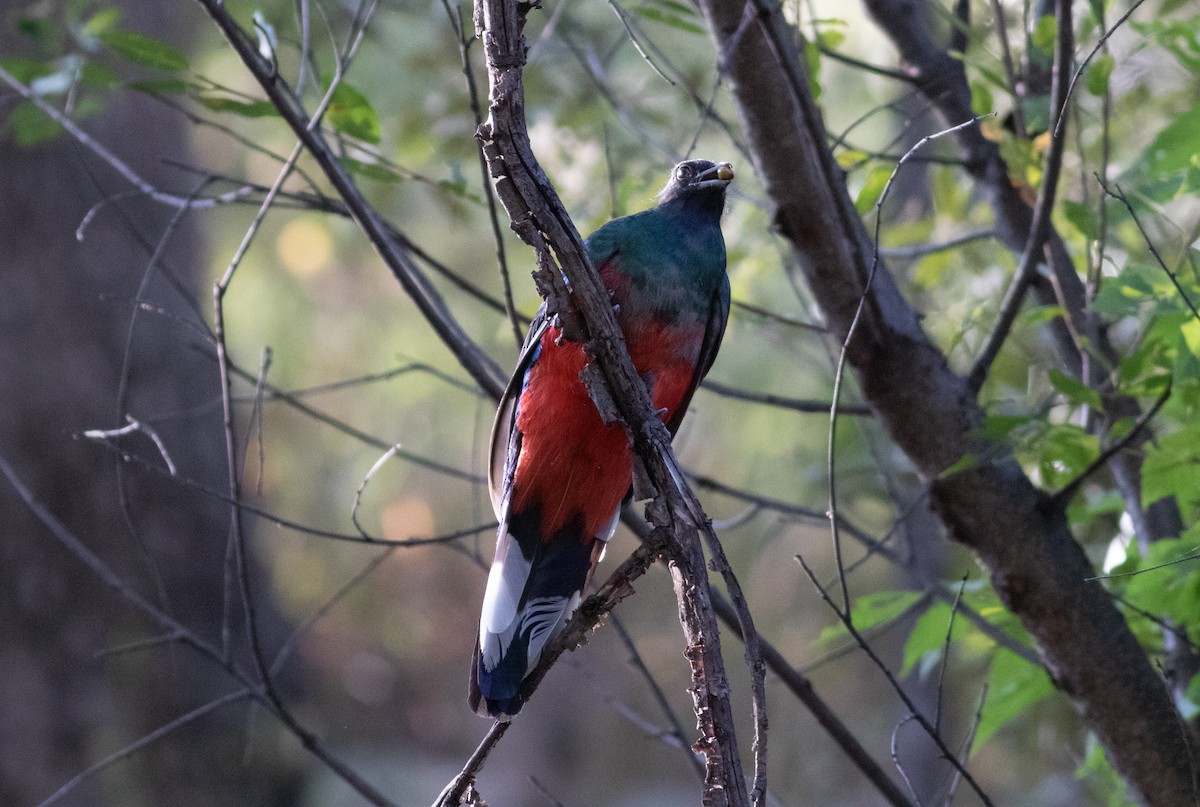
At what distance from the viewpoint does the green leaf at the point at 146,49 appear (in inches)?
97.7

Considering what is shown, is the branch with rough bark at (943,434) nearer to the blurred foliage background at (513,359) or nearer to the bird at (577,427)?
the blurred foliage background at (513,359)

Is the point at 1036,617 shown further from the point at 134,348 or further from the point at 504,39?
the point at 134,348

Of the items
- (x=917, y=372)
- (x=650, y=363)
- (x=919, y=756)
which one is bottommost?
(x=919, y=756)

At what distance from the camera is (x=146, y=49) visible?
8.20ft

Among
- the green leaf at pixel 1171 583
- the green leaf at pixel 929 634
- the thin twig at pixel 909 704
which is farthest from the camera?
the green leaf at pixel 929 634

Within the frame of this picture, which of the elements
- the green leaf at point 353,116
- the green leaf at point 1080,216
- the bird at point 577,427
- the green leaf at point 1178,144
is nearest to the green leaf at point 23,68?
the green leaf at point 353,116

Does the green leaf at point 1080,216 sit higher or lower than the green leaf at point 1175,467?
higher

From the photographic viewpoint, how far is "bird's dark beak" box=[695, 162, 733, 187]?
10.5 feet

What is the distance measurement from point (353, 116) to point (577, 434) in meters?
0.95

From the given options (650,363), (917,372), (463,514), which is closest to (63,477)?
(650,363)

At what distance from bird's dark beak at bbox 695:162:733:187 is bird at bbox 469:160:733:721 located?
0.25 m

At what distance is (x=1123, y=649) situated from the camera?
269 cm

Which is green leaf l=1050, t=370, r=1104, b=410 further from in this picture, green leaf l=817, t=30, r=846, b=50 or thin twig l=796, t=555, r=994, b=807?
green leaf l=817, t=30, r=846, b=50

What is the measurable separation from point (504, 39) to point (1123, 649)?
6.76 ft
